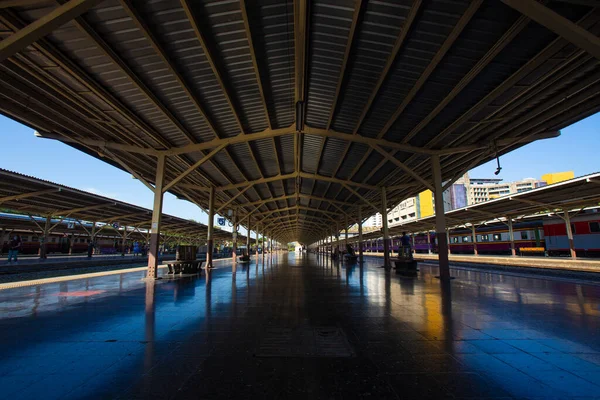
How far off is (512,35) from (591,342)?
6571 mm

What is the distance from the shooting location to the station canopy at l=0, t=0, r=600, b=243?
6.23 m

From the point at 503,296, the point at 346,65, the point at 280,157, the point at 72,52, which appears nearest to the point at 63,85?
the point at 72,52

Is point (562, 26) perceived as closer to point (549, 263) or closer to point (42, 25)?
point (42, 25)

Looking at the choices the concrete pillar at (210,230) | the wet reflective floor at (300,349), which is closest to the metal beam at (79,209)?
the concrete pillar at (210,230)

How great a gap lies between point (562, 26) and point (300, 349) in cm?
677

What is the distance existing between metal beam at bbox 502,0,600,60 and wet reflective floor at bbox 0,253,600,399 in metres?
4.67

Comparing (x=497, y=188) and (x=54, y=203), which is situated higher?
(x=497, y=188)

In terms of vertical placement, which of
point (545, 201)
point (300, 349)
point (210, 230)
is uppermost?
point (545, 201)

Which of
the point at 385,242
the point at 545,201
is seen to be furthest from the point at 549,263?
the point at 385,242

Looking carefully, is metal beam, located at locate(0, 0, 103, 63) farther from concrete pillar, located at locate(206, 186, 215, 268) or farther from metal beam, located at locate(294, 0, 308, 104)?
concrete pillar, located at locate(206, 186, 215, 268)

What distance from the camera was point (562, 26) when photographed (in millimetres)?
4586

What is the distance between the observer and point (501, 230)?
34938 millimetres

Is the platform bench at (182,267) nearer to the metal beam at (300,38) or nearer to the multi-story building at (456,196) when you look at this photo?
the metal beam at (300,38)

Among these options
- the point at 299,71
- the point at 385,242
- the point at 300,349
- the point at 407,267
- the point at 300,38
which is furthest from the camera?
the point at 385,242
